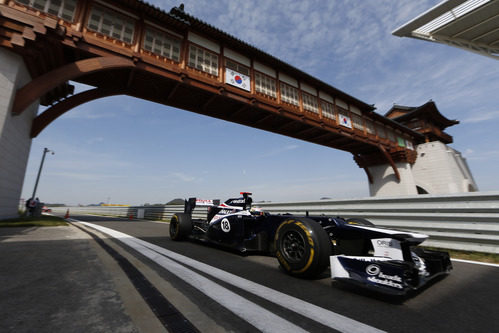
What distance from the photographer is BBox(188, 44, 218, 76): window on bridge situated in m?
10.9

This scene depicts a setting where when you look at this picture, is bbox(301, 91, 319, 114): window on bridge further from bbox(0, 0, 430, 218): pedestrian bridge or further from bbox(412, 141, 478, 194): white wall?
bbox(412, 141, 478, 194): white wall

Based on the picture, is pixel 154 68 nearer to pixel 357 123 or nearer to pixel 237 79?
pixel 237 79

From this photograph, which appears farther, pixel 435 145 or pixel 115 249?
pixel 435 145

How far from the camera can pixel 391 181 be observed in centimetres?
2214

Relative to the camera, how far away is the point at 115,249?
352 cm

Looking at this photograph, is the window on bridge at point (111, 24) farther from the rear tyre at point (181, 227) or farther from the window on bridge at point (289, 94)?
the window on bridge at point (289, 94)

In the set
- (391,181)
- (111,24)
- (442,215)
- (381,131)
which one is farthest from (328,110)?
(111,24)

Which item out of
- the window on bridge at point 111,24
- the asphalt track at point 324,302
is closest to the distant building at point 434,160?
the asphalt track at point 324,302

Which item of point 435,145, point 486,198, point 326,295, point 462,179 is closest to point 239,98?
point 486,198

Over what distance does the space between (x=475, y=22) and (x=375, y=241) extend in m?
18.1

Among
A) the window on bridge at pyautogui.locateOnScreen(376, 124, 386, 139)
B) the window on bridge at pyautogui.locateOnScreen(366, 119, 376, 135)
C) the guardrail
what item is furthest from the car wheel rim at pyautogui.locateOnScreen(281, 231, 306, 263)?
the window on bridge at pyautogui.locateOnScreen(376, 124, 386, 139)

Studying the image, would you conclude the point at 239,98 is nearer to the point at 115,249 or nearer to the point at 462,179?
the point at 115,249

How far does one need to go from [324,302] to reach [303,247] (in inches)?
28.0

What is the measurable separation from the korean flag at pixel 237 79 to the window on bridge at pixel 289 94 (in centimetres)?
296
